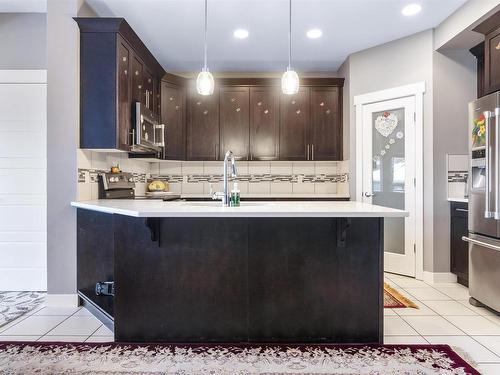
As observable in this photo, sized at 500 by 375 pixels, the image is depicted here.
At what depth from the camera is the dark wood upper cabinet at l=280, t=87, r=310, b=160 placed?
4.95 m

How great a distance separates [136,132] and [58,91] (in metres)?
0.75

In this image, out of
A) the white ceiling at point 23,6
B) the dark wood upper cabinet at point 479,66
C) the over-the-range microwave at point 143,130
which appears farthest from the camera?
the dark wood upper cabinet at point 479,66

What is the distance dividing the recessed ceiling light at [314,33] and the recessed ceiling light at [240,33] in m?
0.71

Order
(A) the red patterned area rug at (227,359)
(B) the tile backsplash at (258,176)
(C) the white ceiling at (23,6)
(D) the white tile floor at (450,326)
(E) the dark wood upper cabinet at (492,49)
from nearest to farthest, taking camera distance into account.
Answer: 1. (A) the red patterned area rug at (227,359)
2. (D) the white tile floor at (450,326)
3. (E) the dark wood upper cabinet at (492,49)
4. (C) the white ceiling at (23,6)
5. (B) the tile backsplash at (258,176)

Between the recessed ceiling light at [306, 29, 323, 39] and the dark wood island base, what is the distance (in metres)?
2.52

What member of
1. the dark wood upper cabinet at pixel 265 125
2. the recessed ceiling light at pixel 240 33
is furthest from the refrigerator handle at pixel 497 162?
the dark wood upper cabinet at pixel 265 125

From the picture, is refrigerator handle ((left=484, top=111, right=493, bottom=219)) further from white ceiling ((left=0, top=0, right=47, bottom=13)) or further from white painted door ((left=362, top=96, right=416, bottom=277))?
white ceiling ((left=0, top=0, right=47, bottom=13))

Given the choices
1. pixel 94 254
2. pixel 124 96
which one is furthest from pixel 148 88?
pixel 94 254

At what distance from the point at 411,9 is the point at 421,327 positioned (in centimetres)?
294

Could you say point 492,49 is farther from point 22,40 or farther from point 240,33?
point 22,40

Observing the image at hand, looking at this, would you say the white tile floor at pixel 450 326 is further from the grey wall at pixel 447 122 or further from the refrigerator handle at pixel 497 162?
the refrigerator handle at pixel 497 162

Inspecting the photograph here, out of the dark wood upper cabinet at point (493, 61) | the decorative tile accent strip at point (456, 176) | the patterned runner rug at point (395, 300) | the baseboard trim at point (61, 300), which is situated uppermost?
the dark wood upper cabinet at point (493, 61)

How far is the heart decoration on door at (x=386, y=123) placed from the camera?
418 centimetres

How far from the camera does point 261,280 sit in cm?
228
